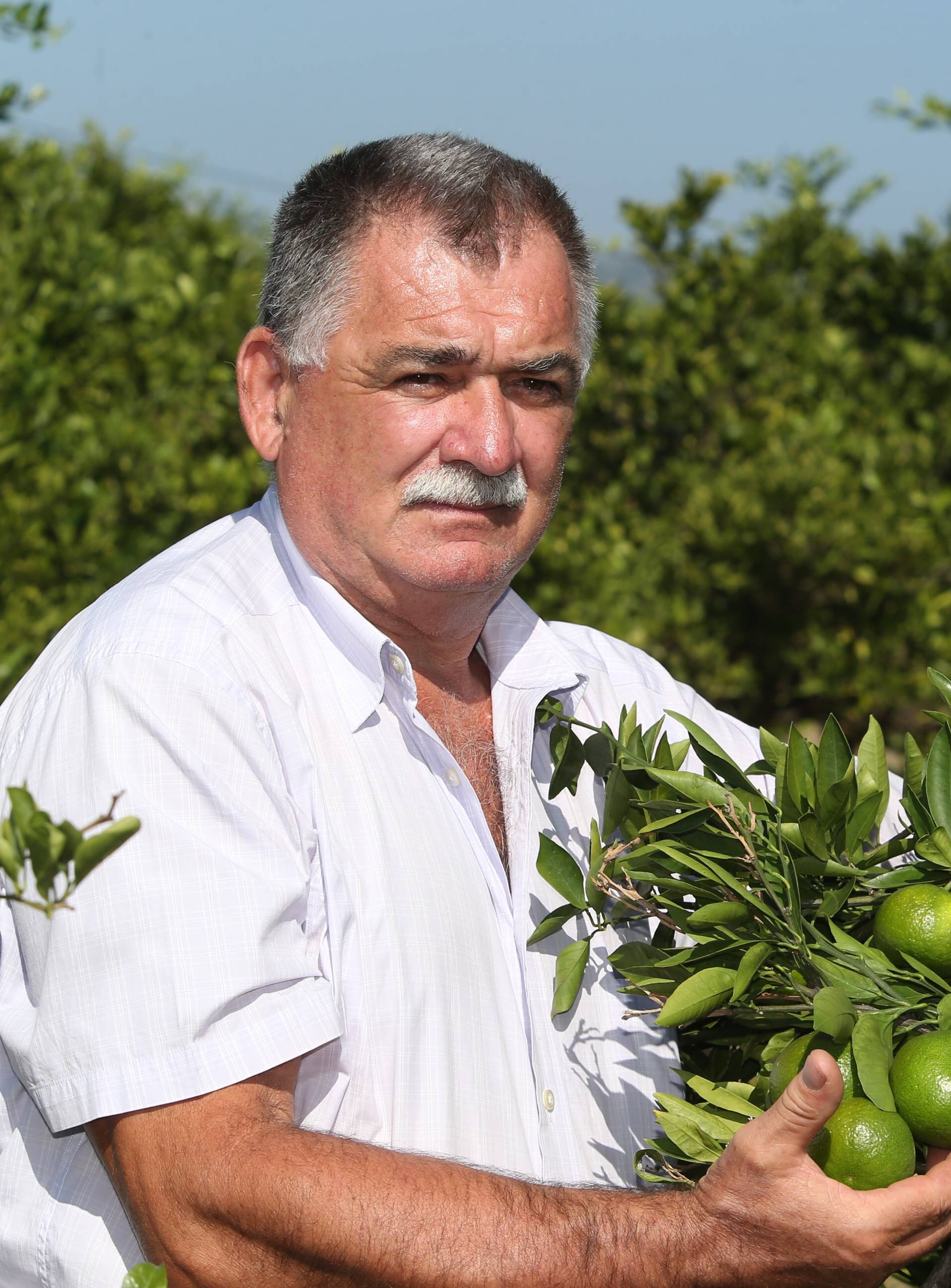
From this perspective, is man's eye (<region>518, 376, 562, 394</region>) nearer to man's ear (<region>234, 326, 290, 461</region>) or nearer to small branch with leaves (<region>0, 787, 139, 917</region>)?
man's ear (<region>234, 326, 290, 461</region>)

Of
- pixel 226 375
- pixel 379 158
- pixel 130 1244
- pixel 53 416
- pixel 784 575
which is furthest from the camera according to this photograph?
pixel 784 575

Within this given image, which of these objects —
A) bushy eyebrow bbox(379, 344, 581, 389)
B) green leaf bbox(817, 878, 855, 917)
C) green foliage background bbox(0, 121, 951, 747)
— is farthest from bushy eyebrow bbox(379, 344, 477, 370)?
green foliage background bbox(0, 121, 951, 747)

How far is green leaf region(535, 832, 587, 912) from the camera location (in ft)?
6.66

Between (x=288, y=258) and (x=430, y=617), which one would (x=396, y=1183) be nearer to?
(x=430, y=617)

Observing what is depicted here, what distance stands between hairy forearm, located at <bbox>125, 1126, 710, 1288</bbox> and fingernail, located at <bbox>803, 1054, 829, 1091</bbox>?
281 millimetres

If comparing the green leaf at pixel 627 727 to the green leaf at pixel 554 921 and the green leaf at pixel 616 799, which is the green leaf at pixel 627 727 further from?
the green leaf at pixel 554 921

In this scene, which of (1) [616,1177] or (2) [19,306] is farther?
(2) [19,306]

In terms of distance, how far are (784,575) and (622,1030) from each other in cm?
371

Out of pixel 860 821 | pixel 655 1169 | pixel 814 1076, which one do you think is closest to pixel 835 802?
pixel 860 821

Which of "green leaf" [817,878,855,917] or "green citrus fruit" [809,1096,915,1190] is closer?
"green citrus fruit" [809,1096,915,1190]

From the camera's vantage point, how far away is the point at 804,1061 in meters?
1.69

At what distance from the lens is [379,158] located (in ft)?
7.57

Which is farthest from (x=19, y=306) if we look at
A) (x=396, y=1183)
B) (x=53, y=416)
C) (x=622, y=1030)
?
(x=396, y=1183)

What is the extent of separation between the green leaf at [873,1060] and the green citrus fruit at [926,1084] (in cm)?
1
